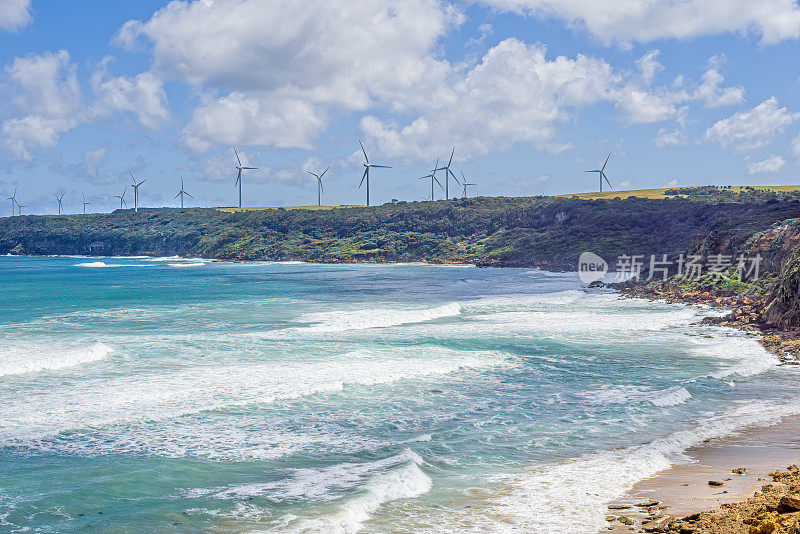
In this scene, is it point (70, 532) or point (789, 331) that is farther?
point (789, 331)

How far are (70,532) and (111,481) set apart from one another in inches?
98.8

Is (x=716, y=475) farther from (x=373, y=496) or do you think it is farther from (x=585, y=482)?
(x=373, y=496)

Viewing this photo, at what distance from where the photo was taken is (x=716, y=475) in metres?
13.9

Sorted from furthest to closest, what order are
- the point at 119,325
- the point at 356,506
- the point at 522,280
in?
1. the point at 522,280
2. the point at 119,325
3. the point at 356,506

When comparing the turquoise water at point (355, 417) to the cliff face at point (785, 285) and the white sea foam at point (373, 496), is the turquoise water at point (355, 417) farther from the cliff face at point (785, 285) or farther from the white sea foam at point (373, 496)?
the cliff face at point (785, 285)

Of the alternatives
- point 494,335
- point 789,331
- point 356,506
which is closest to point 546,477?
point 356,506

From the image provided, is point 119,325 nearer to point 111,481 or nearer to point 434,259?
point 111,481

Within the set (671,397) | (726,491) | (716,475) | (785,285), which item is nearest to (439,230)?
(785,285)

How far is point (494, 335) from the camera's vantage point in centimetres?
3478

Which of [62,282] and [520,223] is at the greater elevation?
[520,223]

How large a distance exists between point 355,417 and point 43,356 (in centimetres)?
1491

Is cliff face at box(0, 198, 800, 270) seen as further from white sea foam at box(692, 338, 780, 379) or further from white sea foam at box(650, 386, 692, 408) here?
white sea foam at box(650, 386, 692, 408)

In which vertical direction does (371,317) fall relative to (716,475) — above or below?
above

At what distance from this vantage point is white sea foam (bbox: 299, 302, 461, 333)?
38.1m
